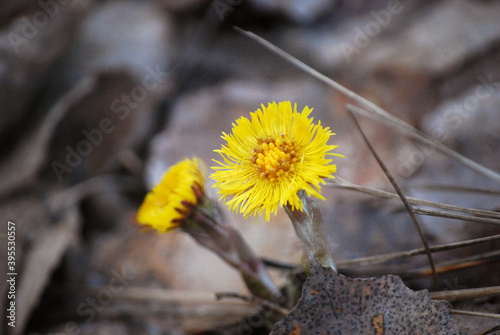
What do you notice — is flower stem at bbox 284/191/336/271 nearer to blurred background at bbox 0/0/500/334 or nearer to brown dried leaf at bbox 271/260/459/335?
brown dried leaf at bbox 271/260/459/335

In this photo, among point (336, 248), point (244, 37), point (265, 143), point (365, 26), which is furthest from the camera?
point (244, 37)

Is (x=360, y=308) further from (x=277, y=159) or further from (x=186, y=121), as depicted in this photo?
(x=186, y=121)

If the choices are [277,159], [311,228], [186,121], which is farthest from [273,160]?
[186,121]

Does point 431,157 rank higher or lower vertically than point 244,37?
lower

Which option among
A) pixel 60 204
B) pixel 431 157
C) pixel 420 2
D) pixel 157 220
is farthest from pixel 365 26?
pixel 60 204

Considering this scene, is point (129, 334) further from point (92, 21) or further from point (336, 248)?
point (92, 21)

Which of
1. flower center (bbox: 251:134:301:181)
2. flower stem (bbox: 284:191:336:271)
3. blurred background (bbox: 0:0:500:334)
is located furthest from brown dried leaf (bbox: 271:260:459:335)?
blurred background (bbox: 0:0:500:334)
